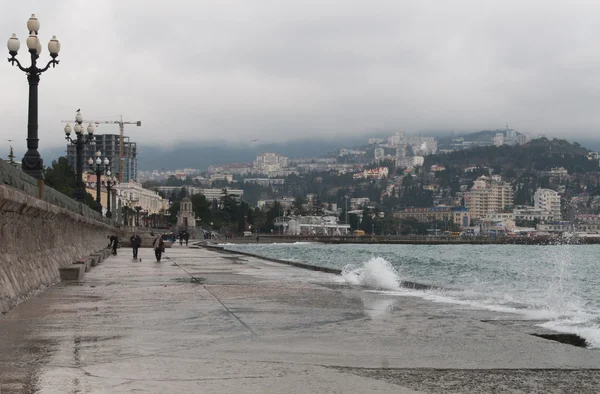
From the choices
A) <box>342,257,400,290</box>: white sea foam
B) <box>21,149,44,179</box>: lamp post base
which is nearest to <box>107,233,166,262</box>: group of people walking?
<box>21,149,44,179</box>: lamp post base

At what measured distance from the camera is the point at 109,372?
26.1ft

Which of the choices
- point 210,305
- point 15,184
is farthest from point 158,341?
point 15,184

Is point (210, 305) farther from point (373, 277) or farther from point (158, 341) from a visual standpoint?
point (373, 277)

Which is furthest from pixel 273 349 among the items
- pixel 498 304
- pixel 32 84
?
pixel 32 84

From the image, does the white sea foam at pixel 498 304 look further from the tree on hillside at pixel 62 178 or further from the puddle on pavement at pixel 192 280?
the tree on hillside at pixel 62 178

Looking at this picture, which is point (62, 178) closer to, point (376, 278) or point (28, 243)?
point (376, 278)

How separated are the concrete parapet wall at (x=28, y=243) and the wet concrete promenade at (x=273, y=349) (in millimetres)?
448

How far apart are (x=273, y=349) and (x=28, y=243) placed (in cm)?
757

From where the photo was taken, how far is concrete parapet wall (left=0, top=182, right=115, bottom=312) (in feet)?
42.7

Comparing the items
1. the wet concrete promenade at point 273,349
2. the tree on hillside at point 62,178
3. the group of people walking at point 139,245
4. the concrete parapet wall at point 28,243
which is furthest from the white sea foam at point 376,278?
the tree on hillside at point 62,178

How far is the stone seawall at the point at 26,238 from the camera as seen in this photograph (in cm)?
1306

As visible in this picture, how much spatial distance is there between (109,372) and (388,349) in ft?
10.5

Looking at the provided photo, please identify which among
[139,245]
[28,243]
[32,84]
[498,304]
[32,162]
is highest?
[32,84]

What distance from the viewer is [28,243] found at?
621 inches
